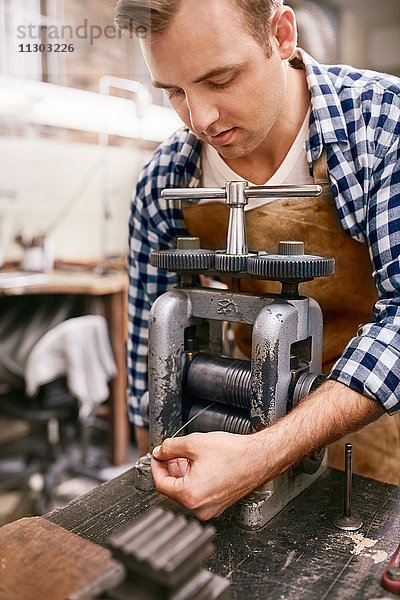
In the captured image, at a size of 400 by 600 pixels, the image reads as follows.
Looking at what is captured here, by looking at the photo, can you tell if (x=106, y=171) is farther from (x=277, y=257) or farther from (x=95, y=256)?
(x=277, y=257)

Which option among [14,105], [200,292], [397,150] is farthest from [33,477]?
[397,150]

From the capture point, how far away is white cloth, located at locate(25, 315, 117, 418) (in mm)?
2670

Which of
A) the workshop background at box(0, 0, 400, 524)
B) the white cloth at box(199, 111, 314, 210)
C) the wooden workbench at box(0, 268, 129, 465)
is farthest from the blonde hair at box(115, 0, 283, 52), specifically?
the wooden workbench at box(0, 268, 129, 465)

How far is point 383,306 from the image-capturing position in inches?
40.3

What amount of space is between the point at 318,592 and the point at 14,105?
375 cm

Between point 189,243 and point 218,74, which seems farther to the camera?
point 189,243

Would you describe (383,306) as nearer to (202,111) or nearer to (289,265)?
(289,265)

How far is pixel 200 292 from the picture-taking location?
3.52 feet

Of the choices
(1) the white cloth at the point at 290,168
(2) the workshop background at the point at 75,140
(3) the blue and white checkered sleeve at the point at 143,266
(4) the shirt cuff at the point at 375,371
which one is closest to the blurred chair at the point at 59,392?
(2) the workshop background at the point at 75,140

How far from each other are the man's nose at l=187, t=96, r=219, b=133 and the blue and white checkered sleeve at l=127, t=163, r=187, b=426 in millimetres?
329

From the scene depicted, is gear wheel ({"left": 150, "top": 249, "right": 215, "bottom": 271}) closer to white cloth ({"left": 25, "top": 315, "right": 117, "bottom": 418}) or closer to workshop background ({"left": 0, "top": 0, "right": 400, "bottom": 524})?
white cloth ({"left": 25, "top": 315, "right": 117, "bottom": 418})

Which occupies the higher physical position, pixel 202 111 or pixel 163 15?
pixel 163 15

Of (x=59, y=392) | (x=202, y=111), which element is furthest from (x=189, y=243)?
(x=59, y=392)

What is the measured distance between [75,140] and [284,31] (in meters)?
3.50
